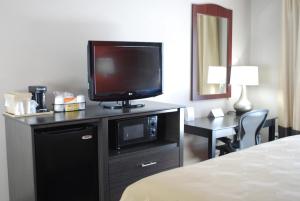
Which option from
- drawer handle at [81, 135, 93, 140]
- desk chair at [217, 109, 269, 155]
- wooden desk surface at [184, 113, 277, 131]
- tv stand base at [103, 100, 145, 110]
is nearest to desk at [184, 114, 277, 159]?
wooden desk surface at [184, 113, 277, 131]

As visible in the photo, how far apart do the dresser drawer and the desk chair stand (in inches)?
31.3

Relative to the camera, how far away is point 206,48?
3.81 metres

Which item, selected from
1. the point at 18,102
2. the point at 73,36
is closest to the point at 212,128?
the point at 73,36

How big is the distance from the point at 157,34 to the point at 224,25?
1.11 meters

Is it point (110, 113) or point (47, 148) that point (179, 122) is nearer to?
point (110, 113)

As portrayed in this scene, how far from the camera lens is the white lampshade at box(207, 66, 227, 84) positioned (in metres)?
3.84

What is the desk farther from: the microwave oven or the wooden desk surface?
the microwave oven

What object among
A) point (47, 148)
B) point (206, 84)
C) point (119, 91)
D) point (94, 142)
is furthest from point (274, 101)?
point (47, 148)

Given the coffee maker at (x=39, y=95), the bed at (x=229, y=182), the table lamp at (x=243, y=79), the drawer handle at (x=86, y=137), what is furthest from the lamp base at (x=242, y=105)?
the coffee maker at (x=39, y=95)

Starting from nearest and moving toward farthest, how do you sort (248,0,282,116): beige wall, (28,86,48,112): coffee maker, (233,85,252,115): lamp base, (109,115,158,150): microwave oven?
(28,86,48,112): coffee maker
(109,115,158,150): microwave oven
(233,85,252,115): lamp base
(248,0,282,116): beige wall

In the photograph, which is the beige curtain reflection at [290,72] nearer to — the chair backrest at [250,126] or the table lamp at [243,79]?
the table lamp at [243,79]

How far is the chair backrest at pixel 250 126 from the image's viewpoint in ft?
10.5

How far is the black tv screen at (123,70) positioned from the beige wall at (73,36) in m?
0.33

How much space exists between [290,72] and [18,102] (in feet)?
10.1
